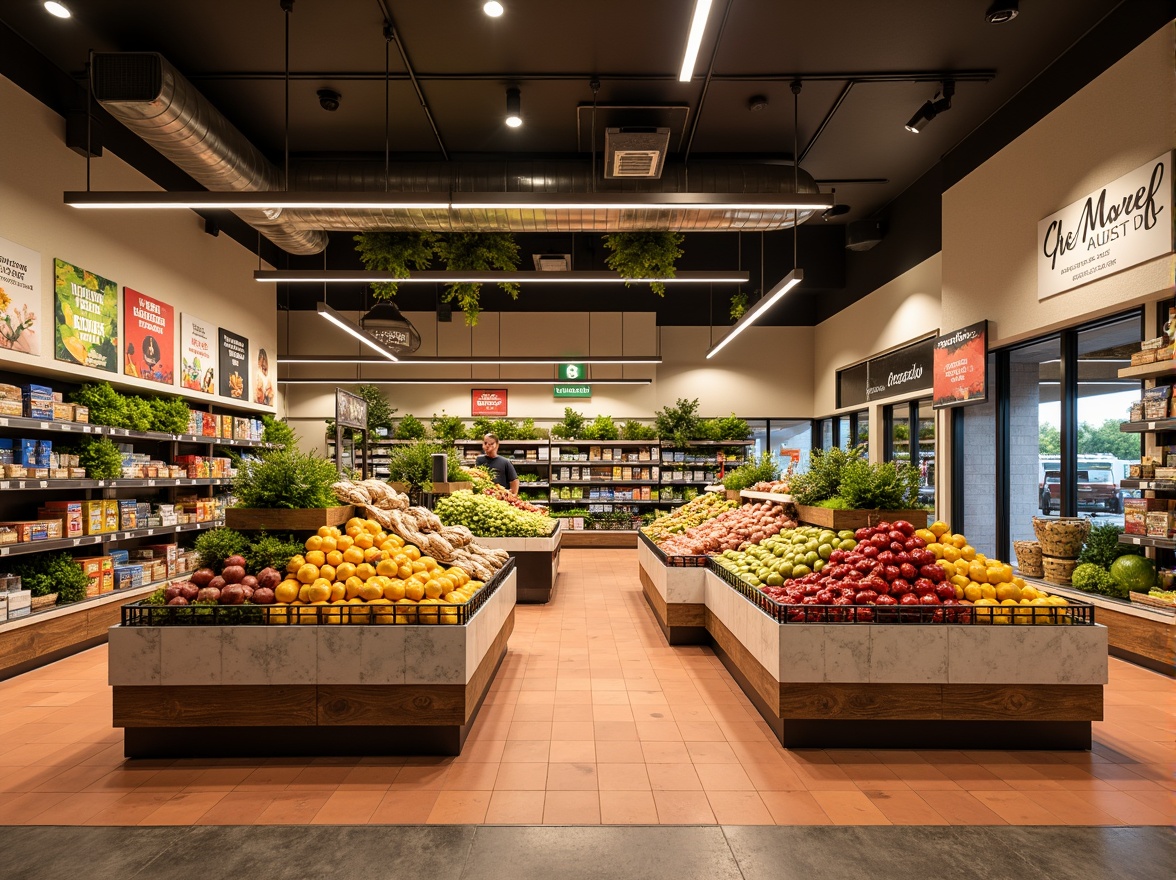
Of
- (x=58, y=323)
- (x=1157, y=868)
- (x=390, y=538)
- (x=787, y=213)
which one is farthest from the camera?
(x=787, y=213)

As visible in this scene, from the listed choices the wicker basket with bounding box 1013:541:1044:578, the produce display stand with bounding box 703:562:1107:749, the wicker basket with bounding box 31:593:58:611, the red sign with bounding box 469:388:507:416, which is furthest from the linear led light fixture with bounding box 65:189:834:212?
the red sign with bounding box 469:388:507:416

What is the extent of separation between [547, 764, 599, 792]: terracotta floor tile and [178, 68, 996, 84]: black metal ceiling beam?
5.89 m

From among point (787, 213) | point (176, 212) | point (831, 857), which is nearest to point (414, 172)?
point (176, 212)

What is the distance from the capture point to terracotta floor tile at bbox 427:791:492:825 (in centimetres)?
266

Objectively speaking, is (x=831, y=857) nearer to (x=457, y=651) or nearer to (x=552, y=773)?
(x=552, y=773)

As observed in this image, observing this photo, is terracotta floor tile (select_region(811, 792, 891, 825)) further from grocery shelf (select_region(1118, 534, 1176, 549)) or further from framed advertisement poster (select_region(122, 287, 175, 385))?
framed advertisement poster (select_region(122, 287, 175, 385))

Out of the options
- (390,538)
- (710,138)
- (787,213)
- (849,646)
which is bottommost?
(849,646)

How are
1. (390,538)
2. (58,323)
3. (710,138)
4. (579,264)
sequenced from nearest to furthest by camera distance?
(390,538) → (58,323) → (710,138) → (579,264)

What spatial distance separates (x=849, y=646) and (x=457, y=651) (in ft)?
6.43

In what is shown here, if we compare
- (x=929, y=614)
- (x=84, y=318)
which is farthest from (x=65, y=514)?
(x=929, y=614)

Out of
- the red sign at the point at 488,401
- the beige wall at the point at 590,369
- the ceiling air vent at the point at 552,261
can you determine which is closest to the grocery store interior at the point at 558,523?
the ceiling air vent at the point at 552,261

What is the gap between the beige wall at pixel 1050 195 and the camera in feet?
16.2

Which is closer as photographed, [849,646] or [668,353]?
[849,646]

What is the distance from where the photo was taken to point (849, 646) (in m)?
3.31
